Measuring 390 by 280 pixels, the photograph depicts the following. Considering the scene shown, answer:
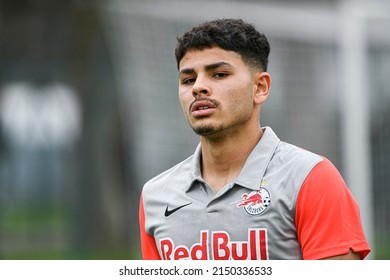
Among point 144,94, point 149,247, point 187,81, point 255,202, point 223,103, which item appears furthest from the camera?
point 144,94

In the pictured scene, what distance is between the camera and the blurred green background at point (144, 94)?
11289 mm

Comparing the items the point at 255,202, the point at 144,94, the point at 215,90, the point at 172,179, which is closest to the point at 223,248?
the point at 255,202

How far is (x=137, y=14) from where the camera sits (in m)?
→ 15.4

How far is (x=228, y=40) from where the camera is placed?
13.5 feet

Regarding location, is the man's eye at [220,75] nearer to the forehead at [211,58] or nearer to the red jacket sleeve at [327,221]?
the forehead at [211,58]

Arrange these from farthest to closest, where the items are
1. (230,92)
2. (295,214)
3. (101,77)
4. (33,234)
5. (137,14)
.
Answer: (33,234) → (101,77) → (137,14) → (230,92) → (295,214)

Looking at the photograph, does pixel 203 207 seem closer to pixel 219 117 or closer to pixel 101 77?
pixel 219 117


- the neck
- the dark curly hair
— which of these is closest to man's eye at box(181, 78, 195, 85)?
the dark curly hair

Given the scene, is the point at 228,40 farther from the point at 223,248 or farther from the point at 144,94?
the point at 144,94

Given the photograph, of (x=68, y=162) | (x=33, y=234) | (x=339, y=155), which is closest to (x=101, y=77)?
(x=68, y=162)

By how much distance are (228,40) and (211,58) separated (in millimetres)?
114

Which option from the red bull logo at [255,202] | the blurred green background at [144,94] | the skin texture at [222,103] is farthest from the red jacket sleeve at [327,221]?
the blurred green background at [144,94]

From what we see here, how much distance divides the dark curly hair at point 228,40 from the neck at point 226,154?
1.14 feet
